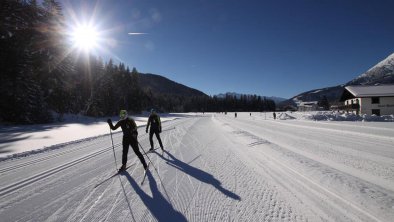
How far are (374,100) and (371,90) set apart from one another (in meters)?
3.03

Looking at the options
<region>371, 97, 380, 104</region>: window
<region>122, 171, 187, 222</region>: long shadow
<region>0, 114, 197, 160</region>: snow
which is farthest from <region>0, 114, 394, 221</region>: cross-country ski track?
<region>371, 97, 380, 104</region>: window

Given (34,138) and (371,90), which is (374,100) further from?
(34,138)

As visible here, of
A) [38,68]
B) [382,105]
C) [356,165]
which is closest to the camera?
[356,165]

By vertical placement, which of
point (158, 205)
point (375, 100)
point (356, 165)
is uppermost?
point (375, 100)

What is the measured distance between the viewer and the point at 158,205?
4.77 m

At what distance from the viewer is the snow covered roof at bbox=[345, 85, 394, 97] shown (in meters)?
41.4

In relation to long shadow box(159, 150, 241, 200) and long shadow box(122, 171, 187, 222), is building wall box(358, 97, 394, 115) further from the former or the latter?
long shadow box(122, 171, 187, 222)

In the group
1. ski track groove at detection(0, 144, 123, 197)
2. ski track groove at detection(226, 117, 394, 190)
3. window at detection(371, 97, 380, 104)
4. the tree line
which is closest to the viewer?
ski track groove at detection(0, 144, 123, 197)

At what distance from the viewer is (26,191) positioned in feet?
19.1

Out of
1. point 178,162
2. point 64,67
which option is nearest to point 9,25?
point 64,67

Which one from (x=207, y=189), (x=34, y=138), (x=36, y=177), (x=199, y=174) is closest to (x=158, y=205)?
(x=207, y=189)

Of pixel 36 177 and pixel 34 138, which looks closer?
pixel 36 177

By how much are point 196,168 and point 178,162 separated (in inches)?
45.0

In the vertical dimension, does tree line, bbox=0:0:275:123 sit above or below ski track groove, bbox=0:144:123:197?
above
